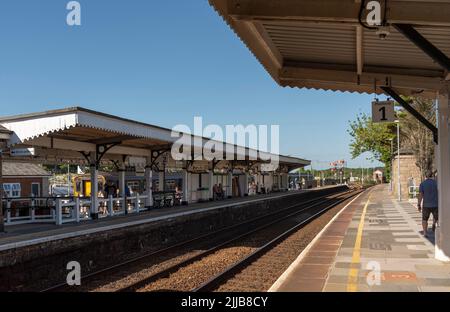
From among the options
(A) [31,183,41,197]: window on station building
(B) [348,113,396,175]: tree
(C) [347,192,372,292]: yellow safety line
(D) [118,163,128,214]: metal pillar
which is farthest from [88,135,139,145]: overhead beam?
(B) [348,113,396,175]: tree

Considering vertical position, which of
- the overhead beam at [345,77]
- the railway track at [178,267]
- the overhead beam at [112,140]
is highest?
the overhead beam at [345,77]

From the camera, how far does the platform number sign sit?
990 cm

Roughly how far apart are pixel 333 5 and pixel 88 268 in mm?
8216

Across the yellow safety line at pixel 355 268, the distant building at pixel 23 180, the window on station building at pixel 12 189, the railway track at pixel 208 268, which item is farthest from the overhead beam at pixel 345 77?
the window on station building at pixel 12 189

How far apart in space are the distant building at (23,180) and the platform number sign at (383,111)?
22827 mm

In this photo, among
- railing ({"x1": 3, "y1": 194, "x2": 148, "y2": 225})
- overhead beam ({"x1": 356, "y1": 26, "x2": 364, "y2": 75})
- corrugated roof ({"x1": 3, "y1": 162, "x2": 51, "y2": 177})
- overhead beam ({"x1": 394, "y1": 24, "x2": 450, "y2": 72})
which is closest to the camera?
overhead beam ({"x1": 394, "y1": 24, "x2": 450, "y2": 72})

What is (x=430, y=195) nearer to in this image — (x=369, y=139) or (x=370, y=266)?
(x=370, y=266)

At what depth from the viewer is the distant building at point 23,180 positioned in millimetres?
28453

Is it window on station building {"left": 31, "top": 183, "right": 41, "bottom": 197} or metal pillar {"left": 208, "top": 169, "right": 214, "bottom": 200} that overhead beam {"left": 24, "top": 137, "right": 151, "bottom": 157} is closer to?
metal pillar {"left": 208, "top": 169, "right": 214, "bottom": 200}

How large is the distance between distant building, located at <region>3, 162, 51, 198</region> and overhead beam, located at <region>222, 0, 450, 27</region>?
2516cm

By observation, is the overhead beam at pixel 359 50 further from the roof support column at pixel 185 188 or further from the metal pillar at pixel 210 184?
the metal pillar at pixel 210 184

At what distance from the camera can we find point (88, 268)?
11094 mm
